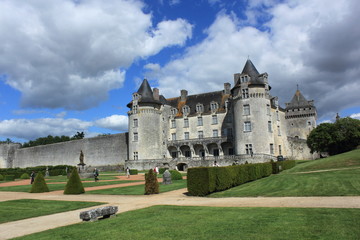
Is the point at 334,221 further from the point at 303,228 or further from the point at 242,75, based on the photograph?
the point at 242,75

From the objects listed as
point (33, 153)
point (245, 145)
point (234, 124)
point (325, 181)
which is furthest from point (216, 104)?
point (33, 153)

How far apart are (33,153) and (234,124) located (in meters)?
48.0

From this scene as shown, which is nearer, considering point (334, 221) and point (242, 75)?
point (334, 221)

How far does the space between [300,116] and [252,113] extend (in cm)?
2284

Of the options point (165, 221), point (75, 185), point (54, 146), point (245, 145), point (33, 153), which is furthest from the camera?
point (33, 153)

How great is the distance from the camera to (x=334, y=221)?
6.61 meters

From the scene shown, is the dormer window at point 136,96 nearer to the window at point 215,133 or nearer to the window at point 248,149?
the window at point 215,133

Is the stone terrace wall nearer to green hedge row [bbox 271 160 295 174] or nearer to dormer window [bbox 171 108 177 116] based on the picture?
dormer window [bbox 171 108 177 116]

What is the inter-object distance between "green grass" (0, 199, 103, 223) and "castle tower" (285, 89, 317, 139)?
166ft

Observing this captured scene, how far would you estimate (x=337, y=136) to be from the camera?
36875mm

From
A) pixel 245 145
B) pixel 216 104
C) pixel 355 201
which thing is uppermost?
pixel 216 104

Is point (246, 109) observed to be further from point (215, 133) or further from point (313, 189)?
point (313, 189)

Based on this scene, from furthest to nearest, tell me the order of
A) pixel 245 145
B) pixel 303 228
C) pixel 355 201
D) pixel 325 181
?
1. pixel 245 145
2. pixel 325 181
3. pixel 355 201
4. pixel 303 228

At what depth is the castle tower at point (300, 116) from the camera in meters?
54.9
